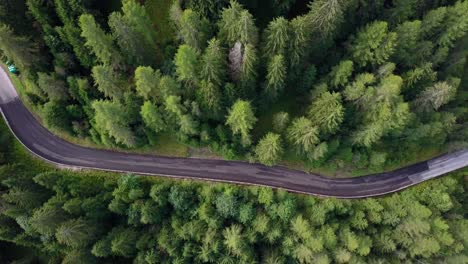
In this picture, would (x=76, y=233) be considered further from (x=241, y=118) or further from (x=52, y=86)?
(x=241, y=118)

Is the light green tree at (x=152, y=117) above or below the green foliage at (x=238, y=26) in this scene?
below

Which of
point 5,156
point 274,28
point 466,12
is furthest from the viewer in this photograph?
point 5,156

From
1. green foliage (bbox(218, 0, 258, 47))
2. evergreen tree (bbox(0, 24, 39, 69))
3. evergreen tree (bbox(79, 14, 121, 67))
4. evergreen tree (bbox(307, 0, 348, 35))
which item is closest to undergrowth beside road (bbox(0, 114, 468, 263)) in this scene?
evergreen tree (bbox(0, 24, 39, 69))

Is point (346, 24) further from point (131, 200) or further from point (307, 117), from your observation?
point (131, 200)

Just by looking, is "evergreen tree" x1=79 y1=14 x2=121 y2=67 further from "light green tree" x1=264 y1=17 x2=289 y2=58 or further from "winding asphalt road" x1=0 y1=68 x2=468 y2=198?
"light green tree" x1=264 y1=17 x2=289 y2=58

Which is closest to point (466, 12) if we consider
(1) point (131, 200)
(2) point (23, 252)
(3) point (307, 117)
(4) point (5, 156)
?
(3) point (307, 117)

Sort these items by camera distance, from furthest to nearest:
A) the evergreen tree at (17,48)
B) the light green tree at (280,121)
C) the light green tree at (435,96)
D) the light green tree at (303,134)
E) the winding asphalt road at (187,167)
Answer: the winding asphalt road at (187,167) → the light green tree at (280,121) → the light green tree at (435,96) → the light green tree at (303,134) → the evergreen tree at (17,48)

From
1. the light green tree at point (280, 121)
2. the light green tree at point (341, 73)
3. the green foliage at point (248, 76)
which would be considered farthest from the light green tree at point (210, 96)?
the light green tree at point (341, 73)

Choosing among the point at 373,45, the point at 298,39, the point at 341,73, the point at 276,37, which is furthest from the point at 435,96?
the point at 276,37

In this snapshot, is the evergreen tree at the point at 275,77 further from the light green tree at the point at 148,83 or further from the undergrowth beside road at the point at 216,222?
the light green tree at the point at 148,83

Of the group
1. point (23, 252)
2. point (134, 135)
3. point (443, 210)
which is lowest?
point (23, 252)
